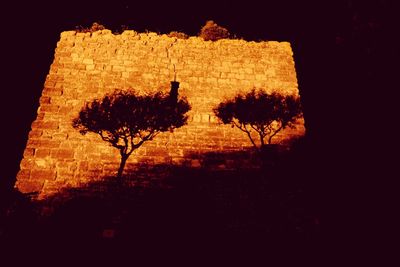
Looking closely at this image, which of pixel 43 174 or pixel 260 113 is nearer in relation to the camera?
pixel 43 174

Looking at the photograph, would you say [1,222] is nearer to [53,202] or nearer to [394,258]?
[53,202]

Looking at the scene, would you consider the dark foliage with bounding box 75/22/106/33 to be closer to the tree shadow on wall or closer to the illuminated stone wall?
the illuminated stone wall

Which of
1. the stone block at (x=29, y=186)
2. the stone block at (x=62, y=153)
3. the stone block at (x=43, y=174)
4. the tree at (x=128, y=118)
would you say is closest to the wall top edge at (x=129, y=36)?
the tree at (x=128, y=118)

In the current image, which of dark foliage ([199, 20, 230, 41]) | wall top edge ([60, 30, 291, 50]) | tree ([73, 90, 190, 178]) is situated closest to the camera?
tree ([73, 90, 190, 178])

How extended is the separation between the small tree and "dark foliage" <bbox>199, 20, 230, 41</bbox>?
1588mm

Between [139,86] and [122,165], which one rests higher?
[139,86]

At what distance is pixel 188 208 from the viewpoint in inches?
272

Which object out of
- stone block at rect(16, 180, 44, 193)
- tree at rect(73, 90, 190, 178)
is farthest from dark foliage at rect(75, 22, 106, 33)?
stone block at rect(16, 180, 44, 193)

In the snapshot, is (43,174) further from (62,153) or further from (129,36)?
(129,36)

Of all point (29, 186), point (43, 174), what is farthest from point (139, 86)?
point (29, 186)

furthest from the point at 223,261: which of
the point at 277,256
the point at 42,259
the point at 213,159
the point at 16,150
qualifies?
the point at 16,150

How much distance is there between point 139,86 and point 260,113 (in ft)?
8.45

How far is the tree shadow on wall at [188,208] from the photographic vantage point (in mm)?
6594

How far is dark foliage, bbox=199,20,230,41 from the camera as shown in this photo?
28.0 feet
